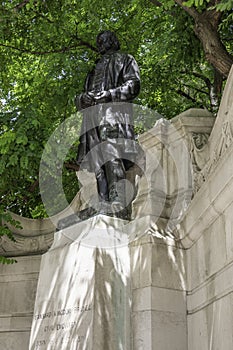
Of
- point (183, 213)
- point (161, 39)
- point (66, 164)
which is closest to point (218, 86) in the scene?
point (161, 39)

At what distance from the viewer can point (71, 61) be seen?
1131 cm

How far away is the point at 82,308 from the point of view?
5707 millimetres

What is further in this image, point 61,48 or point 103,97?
point 61,48

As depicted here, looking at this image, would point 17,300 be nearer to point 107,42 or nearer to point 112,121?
point 112,121

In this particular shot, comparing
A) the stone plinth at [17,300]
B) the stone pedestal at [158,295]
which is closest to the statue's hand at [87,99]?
the stone pedestal at [158,295]

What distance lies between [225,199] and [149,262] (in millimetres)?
1287

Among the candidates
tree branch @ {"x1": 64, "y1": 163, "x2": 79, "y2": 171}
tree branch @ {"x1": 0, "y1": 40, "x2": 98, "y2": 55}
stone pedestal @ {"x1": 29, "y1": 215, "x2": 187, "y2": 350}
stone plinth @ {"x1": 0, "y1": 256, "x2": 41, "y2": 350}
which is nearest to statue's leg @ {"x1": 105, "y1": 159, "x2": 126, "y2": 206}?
stone pedestal @ {"x1": 29, "y1": 215, "x2": 187, "y2": 350}

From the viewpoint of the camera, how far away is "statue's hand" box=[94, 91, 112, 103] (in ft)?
23.3

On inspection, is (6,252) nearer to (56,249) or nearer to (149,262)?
(56,249)

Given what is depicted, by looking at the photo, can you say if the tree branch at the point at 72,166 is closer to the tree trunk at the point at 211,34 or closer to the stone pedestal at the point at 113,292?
the tree trunk at the point at 211,34

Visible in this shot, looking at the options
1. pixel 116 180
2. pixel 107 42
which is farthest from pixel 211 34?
pixel 116 180

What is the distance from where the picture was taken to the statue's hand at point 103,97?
7.11 meters

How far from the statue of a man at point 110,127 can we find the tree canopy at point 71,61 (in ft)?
4.49

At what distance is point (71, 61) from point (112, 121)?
4637 millimetres
